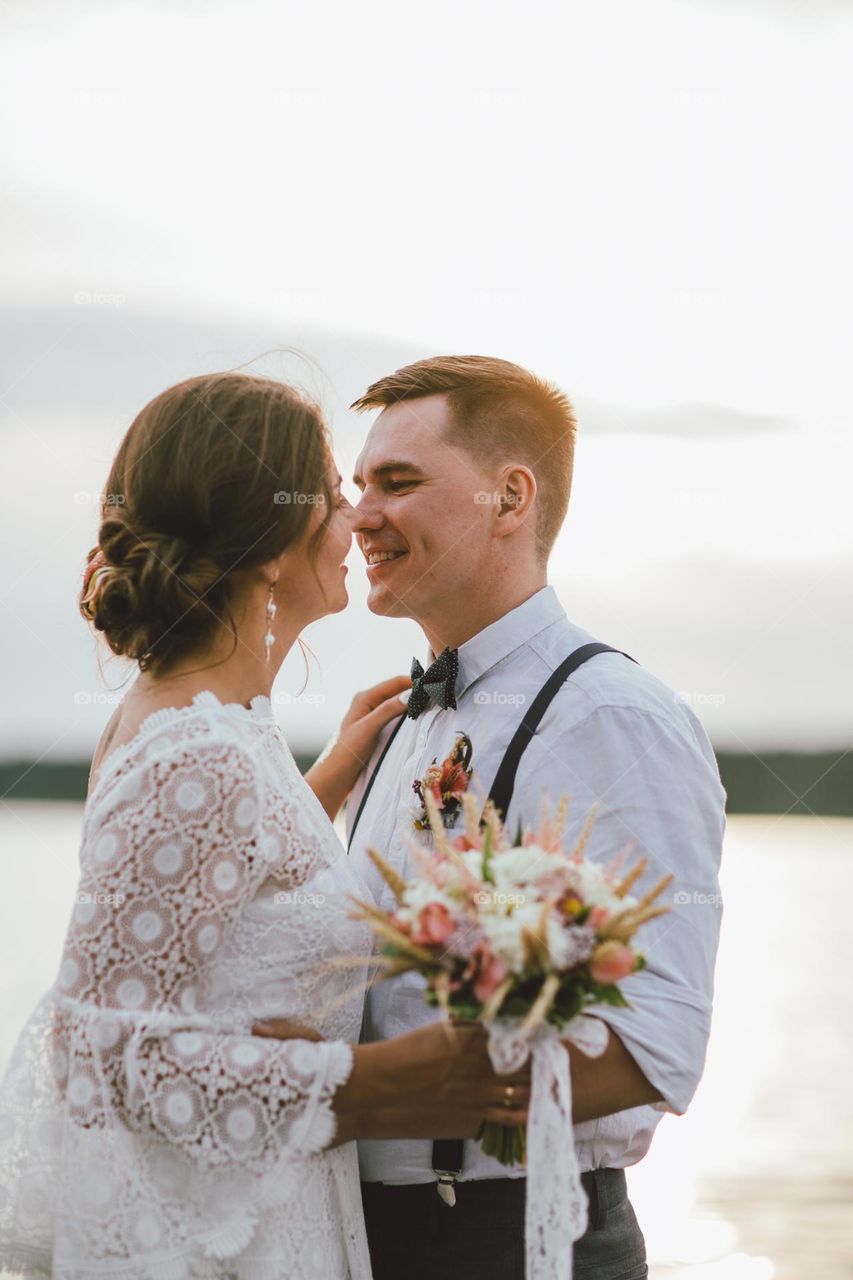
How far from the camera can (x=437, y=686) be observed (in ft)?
10.7

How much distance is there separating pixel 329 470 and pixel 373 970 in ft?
3.44

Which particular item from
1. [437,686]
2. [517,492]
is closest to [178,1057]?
[437,686]

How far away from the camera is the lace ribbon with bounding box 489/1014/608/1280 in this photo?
2156 millimetres

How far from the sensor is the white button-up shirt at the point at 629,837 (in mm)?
A: 2455

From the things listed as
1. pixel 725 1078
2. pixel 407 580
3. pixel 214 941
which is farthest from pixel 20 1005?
pixel 214 941

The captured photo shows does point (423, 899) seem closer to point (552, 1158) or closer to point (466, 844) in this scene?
point (466, 844)

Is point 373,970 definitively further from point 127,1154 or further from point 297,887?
point 127,1154

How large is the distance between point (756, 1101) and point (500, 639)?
5.78m

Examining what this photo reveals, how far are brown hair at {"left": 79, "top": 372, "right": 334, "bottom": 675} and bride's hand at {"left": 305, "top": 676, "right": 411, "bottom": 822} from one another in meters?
0.95

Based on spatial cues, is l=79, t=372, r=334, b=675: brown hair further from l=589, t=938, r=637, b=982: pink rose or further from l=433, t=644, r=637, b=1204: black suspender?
l=589, t=938, r=637, b=982: pink rose

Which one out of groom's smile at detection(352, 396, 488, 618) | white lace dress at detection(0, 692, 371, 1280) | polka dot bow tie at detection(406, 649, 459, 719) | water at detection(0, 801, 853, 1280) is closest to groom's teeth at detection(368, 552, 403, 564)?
groom's smile at detection(352, 396, 488, 618)

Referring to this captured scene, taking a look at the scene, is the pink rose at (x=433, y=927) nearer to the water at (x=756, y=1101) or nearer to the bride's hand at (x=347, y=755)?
the bride's hand at (x=347, y=755)

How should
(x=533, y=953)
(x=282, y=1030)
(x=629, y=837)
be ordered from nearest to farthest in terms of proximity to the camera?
(x=533, y=953) → (x=282, y=1030) → (x=629, y=837)

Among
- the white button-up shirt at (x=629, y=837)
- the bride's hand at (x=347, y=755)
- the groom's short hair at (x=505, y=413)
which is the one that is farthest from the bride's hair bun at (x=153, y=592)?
the groom's short hair at (x=505, y=413)
